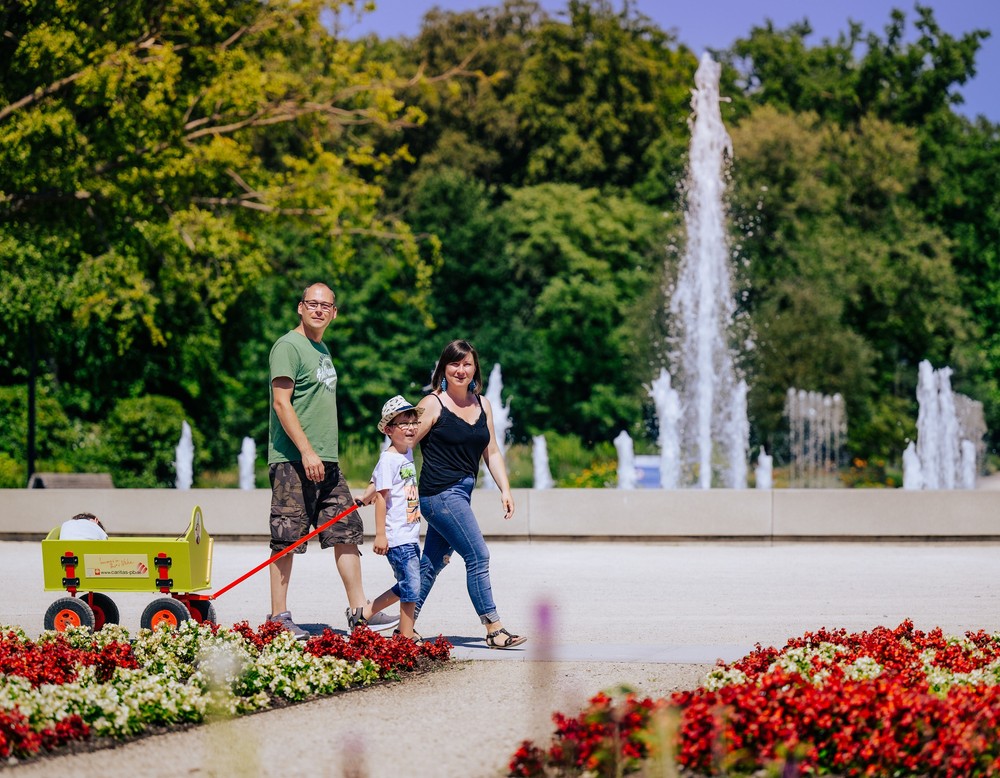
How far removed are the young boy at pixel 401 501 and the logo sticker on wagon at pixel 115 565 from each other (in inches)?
47.8

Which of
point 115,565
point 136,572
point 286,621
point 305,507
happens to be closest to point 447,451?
point 305,507

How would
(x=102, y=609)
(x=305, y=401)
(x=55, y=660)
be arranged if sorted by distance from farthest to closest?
(x=102, y=609) → (x=305, y=401) → (x=55, y=660)

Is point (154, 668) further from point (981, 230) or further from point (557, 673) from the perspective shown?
point (981, 230)

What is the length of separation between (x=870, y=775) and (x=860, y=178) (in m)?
50.2

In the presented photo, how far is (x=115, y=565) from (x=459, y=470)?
6.12ft

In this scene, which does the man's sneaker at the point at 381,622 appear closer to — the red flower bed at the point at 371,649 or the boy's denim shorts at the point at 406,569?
the boy's denim shorts at the point at 406,569

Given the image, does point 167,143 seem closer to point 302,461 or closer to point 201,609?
point 201,609

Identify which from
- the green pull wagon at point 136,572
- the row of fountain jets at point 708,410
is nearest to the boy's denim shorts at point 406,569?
the green pull wagon at point 136,572

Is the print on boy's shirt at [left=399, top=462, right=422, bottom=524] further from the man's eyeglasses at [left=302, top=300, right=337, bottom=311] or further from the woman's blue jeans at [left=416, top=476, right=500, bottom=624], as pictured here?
the man's eyeglasses at [left=302, top=300, right=337, bottom=311]

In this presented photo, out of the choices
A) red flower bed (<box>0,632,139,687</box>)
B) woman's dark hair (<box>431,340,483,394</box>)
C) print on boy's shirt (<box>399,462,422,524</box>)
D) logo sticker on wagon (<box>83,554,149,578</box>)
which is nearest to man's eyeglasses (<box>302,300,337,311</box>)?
woman's dark hair (<box>431,340,483,394</box>)

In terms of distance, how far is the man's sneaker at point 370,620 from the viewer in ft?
27.4

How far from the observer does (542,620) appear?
4.36 meters

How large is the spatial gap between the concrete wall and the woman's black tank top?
23.9 ft

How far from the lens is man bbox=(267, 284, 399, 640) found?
27.1ft
